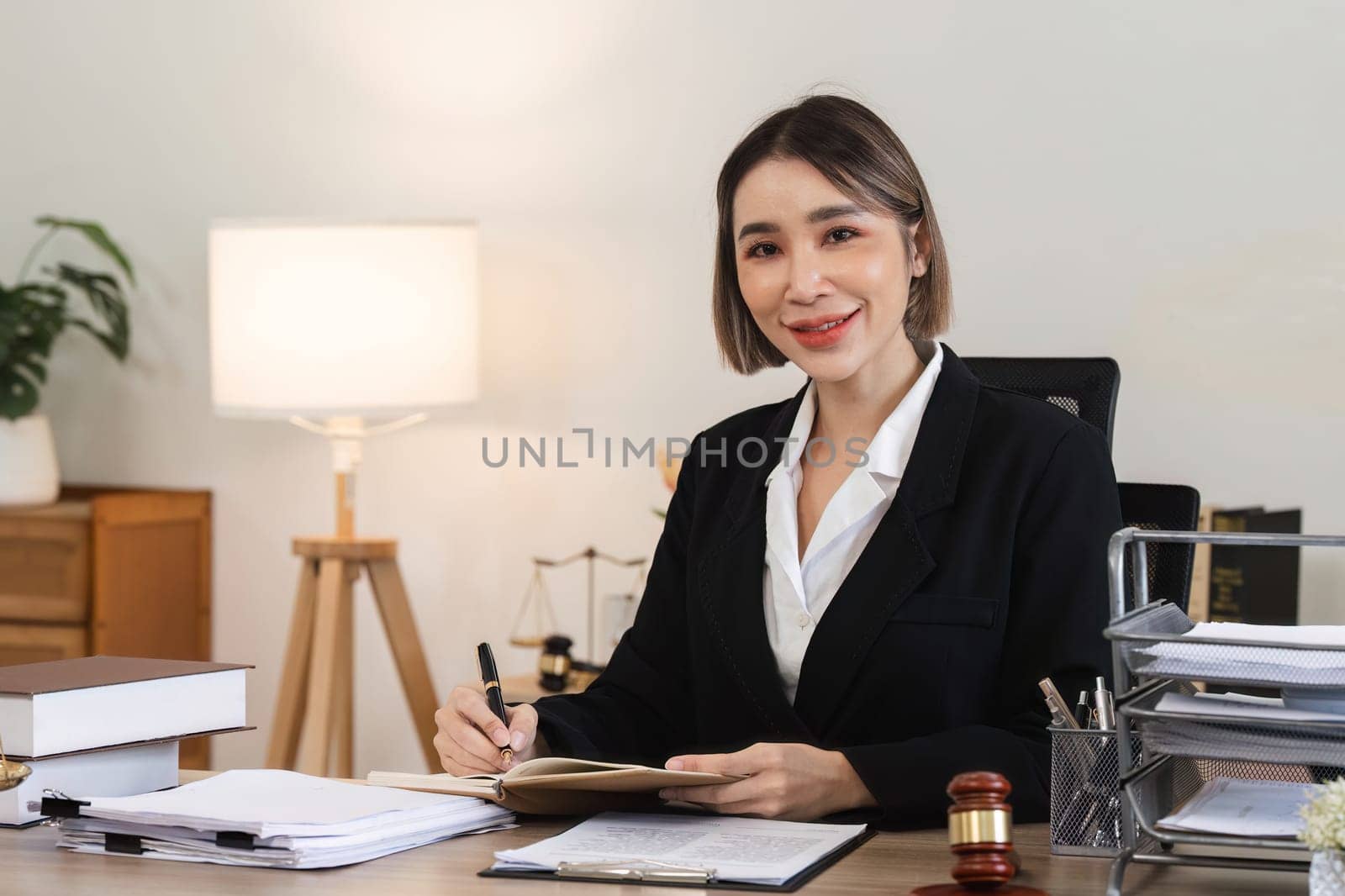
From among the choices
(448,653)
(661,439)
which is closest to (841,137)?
A: (661,439)

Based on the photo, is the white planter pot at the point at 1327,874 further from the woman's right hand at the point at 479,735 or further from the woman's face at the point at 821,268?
the woman's face at the point at 821,268

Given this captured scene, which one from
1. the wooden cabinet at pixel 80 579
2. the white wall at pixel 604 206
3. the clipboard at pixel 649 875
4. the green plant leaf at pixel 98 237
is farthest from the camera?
the green plant leaf at pixel 98 237

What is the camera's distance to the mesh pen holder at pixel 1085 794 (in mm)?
1153

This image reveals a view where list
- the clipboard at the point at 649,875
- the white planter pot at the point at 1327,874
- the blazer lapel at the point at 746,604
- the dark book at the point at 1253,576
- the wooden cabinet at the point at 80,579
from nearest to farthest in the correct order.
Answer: the white planter pot at the point at 1327,874, the clipboard at the point at 649,875, the blazer lapel at the point at 746,604, the dark book at the point at 1253,576, the wooden cabinet at the point at 80,579

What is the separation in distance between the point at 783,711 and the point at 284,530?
2.28 metres

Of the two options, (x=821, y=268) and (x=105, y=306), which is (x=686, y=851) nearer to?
(x=821, y=268)

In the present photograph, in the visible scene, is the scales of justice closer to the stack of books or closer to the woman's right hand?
the woman's right hand

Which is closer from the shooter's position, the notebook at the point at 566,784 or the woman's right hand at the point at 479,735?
the notebook at the point at 566,784

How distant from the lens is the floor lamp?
305 centimetres

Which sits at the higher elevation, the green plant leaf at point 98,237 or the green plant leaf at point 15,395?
the green plant leaf at point 98,237

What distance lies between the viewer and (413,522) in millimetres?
3549

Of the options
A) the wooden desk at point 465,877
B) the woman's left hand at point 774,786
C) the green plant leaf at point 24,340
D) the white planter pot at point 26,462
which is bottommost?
the wooden desk at point 465,877

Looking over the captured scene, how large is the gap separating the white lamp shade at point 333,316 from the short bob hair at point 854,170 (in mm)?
1290

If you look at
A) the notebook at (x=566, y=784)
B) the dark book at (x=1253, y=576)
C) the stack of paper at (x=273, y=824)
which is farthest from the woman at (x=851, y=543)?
the dark book at (x=1253, y=576)
